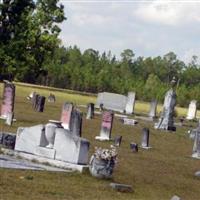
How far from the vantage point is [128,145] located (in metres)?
25.5

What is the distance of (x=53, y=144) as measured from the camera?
17609mm

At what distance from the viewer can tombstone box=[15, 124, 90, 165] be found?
17078 mm

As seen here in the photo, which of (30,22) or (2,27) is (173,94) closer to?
(2,27)

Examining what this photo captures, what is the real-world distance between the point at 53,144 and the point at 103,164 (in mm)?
1863

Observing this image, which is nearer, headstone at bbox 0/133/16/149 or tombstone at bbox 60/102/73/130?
headstone at bbox 0/133/16/149

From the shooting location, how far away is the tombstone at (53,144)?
17078 mm

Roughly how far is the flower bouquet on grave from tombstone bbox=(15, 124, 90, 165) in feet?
2.52

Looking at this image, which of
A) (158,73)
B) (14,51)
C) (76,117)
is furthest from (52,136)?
(158,73)

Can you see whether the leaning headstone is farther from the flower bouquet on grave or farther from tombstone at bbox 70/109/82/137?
the flower bouquet on grave

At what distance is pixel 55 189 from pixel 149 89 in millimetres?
104607

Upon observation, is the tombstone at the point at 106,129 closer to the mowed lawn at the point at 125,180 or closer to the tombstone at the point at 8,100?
the mowed lawn at the point at 125,180

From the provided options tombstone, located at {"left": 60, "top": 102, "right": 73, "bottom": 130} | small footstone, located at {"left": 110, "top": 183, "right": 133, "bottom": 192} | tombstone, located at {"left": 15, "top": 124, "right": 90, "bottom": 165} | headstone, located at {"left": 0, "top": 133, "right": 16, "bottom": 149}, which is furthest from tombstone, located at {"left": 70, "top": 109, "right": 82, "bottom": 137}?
small footstone, located at {"left": 110, "top": 183, "right": 133, "bottom": 192}

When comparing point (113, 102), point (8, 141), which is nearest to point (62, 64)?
point (113, 102)

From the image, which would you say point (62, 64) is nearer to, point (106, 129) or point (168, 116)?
point (168, 116)
